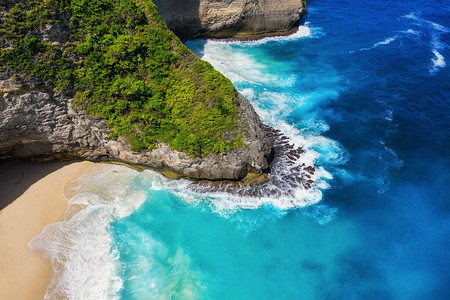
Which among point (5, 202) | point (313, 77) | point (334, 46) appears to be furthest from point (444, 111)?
point (5, 202)

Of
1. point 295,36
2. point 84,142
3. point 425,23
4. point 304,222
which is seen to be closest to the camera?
point 304,222

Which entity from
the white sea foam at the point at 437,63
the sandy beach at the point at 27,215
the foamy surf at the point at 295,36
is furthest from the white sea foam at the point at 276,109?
the white sea foam at the point at 437,63

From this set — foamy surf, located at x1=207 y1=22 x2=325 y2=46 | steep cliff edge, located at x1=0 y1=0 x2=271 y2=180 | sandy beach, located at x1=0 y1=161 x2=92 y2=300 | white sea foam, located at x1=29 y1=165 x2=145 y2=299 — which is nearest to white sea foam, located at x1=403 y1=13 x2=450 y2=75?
foamy surf, located at x1=207 y1=22 x2=325 y2=46

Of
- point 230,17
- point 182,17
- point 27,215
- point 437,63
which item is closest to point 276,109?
point 230,17

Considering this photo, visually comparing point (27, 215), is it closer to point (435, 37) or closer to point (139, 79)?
point (139, 79)

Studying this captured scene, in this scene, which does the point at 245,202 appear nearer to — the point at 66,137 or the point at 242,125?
the point at 242,125

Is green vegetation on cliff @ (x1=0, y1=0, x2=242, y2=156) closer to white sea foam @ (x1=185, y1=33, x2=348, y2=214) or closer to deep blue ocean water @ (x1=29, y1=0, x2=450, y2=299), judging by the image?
deep blue ocean water @ (x1=29, y1=0, x2=450, y2=299)

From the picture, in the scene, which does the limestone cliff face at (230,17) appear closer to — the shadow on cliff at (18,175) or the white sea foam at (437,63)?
the white sea foam at (437,63)
